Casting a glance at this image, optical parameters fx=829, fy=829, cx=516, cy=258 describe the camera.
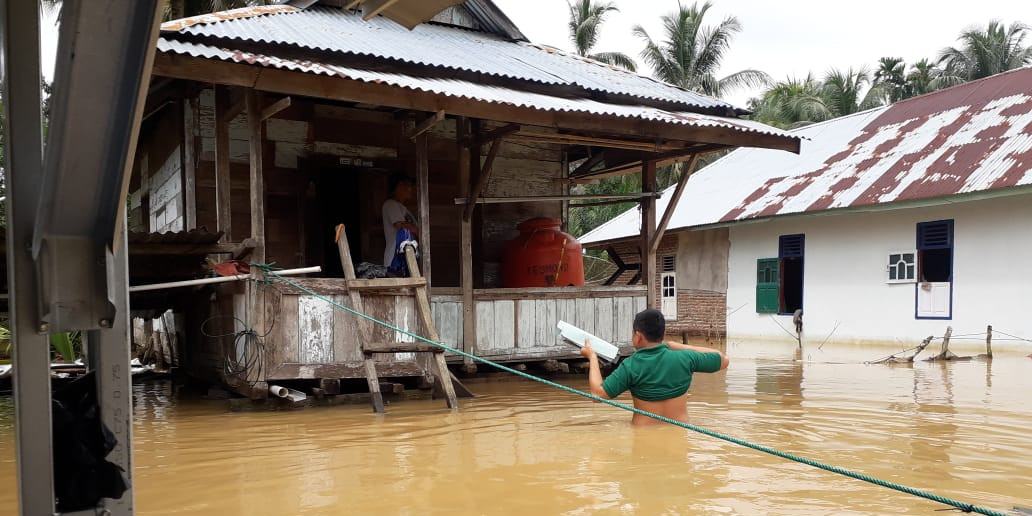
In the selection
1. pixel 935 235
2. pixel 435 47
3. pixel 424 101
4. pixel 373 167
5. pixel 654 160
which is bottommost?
pixel 935 235

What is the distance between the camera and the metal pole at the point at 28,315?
2156 millimetres

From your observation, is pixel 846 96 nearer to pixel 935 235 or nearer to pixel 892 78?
pixel 892 78

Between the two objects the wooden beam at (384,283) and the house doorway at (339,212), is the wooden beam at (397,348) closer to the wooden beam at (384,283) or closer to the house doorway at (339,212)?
the wooden beam at (384,283)

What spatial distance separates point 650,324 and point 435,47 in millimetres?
6333

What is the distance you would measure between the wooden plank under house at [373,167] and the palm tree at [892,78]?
27.4 meters

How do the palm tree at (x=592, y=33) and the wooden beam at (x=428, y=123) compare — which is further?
the palm tree at (x=592, y=33)

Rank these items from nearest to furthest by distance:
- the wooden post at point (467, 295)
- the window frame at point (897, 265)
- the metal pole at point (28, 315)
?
1. the metal pole at point (28, 315)
2. the wooden post at point (467, 295)
3. the window frame at point (897, 265)

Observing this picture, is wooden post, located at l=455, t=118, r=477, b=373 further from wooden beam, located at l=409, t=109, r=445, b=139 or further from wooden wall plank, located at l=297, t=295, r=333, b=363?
wooden wall plank, located at l=297, t=295, r=333, b=363

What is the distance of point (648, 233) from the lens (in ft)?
Result: 36.4

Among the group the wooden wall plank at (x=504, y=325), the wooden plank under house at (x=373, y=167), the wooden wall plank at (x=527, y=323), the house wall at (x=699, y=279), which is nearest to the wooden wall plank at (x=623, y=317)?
the wooden plank under house at (x=373, y=167)

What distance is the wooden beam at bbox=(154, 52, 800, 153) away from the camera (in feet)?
23.5

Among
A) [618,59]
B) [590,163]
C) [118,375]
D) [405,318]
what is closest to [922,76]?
[618,59]

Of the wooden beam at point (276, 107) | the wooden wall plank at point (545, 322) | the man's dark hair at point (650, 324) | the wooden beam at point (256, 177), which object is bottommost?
the wooden wall plank at point (545, 322)

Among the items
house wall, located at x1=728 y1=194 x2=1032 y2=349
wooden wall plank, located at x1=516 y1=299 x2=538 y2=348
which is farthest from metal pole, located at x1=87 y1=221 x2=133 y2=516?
house wall, located at x1=728 y1=194 x2=1032 y2=349
